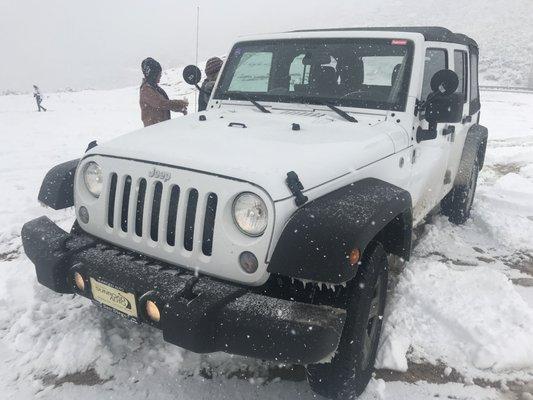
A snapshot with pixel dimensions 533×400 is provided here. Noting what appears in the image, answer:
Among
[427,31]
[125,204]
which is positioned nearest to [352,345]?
[125,204]

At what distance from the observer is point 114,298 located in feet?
7.99

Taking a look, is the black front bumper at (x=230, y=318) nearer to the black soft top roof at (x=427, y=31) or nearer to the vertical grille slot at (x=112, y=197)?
the vertical grille slot at (x=112, y=197)

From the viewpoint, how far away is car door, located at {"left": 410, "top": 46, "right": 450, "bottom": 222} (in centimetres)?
360

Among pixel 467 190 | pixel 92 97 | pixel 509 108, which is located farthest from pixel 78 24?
pixel 467 190

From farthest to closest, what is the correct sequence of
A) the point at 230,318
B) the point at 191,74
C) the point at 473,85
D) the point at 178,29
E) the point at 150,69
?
the point at 178,29
the point at 473,85
the point at 150,69
the point at 191,74
the point at 230,318

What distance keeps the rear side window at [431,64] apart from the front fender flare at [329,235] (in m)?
1.62

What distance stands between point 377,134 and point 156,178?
4.93 ft

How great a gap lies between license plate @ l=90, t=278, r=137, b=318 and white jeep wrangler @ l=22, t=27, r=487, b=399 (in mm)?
13

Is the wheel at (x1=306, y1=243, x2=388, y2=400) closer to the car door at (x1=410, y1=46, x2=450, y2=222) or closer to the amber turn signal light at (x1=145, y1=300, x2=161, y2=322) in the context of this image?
the amber turn signal light at (x1=145, y1=300, x2=161, y2=322)

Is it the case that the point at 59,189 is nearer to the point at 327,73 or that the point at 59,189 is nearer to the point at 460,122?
the point at 327,73

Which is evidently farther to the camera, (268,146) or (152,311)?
(268,146)

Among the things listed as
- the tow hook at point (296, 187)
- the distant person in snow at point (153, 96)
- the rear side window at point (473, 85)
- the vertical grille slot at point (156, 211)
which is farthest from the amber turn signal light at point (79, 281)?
the rear side window at point (473, 85)

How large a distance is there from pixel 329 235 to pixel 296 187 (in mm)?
308

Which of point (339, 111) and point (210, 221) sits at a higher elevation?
point (339, 111)
